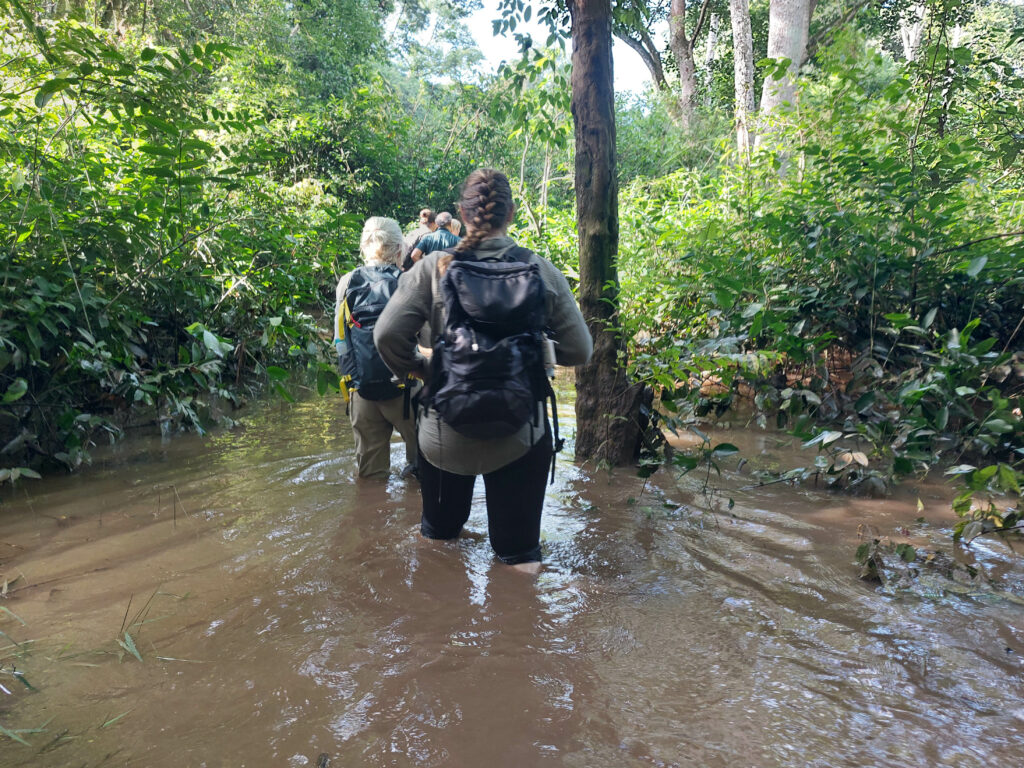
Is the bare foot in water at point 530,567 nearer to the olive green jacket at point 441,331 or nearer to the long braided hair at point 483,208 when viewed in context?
the olive green jacket at point 441,331

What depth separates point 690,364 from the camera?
4.20 metres

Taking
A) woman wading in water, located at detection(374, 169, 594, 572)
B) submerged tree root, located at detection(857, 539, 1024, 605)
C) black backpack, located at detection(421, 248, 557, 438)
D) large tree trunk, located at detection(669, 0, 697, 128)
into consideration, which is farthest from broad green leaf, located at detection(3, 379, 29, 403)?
large tree trunk, located at detection(669, 0, 697, 128)

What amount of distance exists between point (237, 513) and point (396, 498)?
106 centimetres

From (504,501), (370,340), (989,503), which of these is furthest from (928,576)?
(370,340)

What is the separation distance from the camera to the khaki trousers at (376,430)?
15.8 feet

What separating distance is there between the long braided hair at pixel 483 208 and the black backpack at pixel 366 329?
1.73 metres

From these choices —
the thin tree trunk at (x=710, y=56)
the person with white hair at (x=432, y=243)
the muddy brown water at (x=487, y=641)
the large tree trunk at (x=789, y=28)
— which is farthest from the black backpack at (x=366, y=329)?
the thin tree trunk at (x=710, y=56)

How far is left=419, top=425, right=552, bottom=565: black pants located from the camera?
2922mm

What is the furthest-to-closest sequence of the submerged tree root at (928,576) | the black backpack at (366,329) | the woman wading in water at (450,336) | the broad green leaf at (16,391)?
1. the black backpack at (366,329)
2. the broad green leaf at (16,391)
3. the submerged tree root at (928,576)
4. the woman wading in water at (450,336)

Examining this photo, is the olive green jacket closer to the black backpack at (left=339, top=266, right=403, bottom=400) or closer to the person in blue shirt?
the black backpack at (left=339, top=266, right=403, bottom=400)

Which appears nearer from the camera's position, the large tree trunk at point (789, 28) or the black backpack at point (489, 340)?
the black backpack at point (489, 340)

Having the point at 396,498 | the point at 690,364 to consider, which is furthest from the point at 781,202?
the point at 396,498

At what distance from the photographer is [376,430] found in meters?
5.00

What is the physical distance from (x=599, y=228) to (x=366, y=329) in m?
1.95
